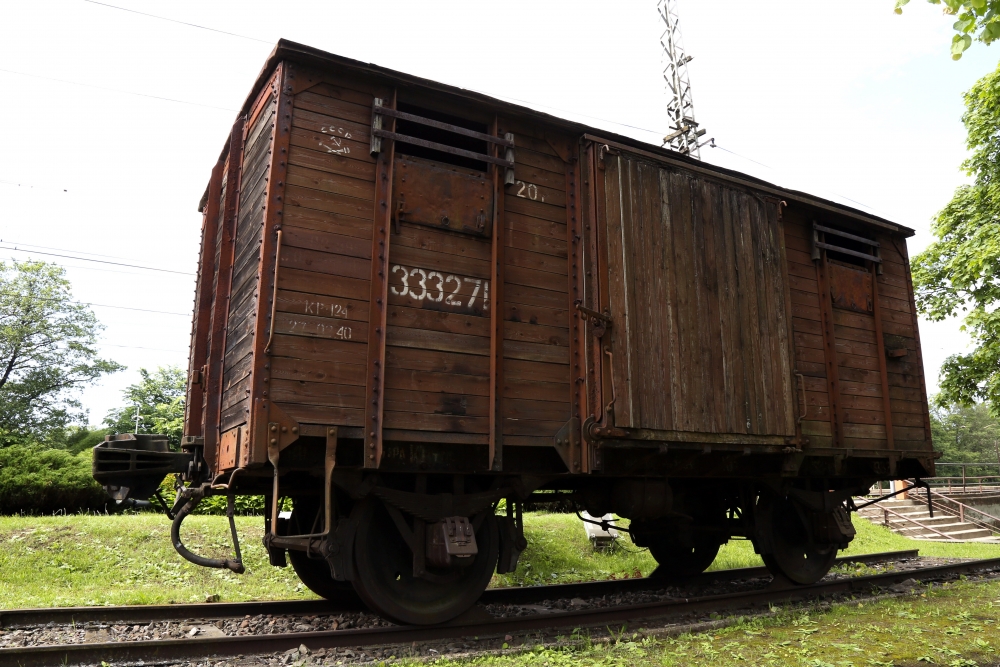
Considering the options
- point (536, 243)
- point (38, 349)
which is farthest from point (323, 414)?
point (38, 349)

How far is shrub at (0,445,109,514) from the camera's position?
36.2ft

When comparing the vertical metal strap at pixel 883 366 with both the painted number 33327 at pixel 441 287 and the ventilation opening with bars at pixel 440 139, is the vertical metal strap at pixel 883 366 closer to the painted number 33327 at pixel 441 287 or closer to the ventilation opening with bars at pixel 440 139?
the ventilation opening with bars at pixel 440 139

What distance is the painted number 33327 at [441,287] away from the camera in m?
5.78

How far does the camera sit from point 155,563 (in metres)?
8.47

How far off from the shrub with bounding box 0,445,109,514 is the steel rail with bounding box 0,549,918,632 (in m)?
6.78

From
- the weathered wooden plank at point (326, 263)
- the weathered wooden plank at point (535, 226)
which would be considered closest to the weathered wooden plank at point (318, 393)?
the weathered wooden plank at point (326, 263)

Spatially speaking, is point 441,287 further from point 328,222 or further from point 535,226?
point 535,226

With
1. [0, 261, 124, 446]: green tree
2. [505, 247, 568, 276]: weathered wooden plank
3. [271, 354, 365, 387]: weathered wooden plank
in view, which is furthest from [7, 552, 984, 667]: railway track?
[0, 261, 124, 446]: green tree

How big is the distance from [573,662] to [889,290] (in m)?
7.78

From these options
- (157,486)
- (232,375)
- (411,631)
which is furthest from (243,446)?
(411,631)

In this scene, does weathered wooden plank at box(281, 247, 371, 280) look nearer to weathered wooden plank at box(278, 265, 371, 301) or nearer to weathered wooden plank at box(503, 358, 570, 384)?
weathered wooden plank at box(278, 265, 371, 301)

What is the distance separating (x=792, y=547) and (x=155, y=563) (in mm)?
7881

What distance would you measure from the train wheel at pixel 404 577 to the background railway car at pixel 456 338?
0.07 feet

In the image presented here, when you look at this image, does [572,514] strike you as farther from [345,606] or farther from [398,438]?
[398,438]
